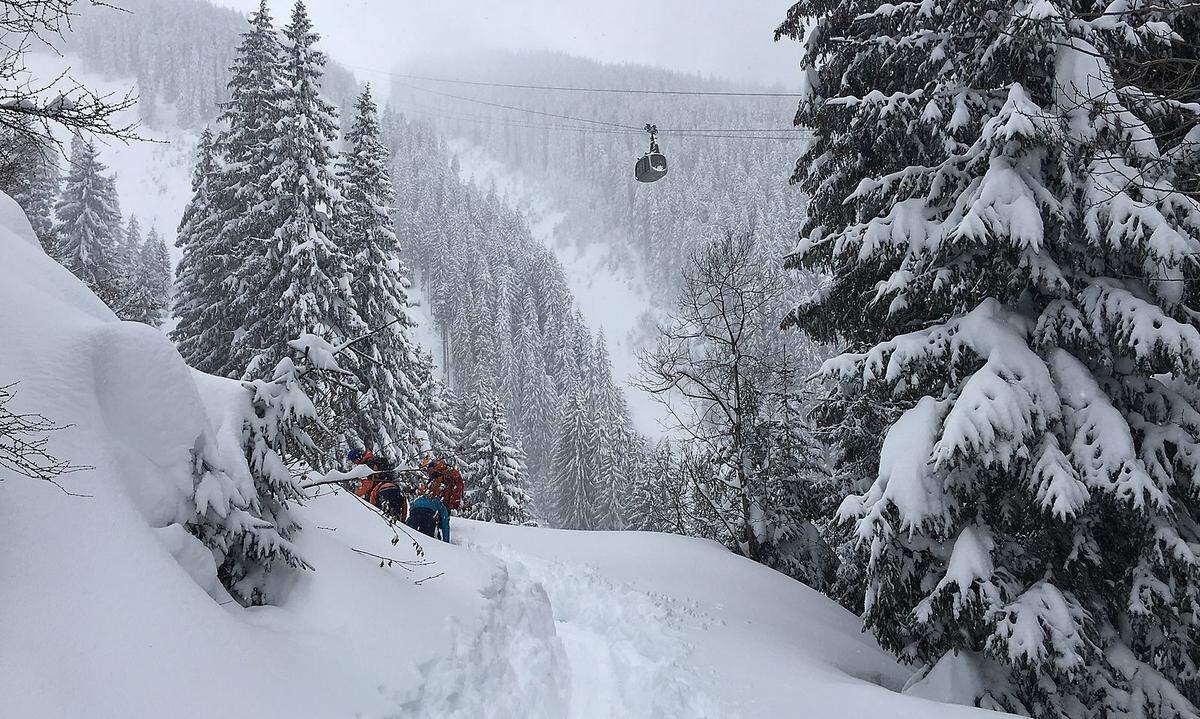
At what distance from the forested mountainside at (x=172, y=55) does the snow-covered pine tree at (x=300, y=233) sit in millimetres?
124207

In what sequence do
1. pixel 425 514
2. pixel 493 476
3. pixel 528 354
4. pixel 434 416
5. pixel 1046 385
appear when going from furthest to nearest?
pixel 528 354 → pixel 434 416 → pixel 493 476 → pixel 425 514 → pixel 1046 385

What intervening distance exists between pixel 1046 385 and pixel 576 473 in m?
39.7

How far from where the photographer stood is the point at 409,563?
22.3ft

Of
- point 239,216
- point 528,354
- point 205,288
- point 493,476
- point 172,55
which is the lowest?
point 528,354

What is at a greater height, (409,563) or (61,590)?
(61,590)

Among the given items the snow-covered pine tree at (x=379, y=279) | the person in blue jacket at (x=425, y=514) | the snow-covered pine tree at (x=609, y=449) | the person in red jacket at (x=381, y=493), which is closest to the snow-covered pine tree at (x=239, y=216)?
the snow-covered pine tree at (x=379, y=279)

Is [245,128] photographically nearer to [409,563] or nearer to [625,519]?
[409,563]

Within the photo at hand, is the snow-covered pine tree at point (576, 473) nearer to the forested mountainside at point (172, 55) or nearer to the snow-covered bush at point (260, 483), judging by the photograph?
the snow-covered bush at point (260, 483)

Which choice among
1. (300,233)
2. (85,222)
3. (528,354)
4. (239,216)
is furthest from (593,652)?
(528,354)

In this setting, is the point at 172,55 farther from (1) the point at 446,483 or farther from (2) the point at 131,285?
(1) the point at 446,483

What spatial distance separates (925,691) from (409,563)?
227 inches

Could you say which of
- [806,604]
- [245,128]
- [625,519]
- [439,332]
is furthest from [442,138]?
[806,604]

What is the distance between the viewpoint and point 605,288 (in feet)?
345

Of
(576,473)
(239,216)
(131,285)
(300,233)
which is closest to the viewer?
(300,233)
